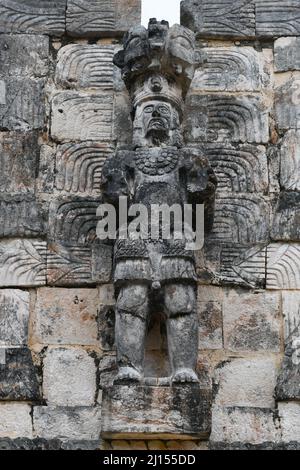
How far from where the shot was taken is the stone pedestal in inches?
365

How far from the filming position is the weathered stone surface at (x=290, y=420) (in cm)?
959

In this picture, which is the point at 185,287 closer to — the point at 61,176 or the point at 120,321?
the point at 120,321

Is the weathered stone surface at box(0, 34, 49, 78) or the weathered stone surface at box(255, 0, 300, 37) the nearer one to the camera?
the weathered stone surface at box(0, 34, 49, 78)

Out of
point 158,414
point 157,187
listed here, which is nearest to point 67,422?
point 158,414

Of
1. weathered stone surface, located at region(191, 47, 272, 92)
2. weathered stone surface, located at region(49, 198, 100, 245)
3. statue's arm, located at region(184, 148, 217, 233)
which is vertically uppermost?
weathered stone surface, located at region(191, 47, 272, 92)

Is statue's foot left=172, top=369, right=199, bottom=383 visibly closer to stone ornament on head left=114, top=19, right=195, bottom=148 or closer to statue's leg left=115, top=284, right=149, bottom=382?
statue's leg left=115, top=284, right=149, bottom=382

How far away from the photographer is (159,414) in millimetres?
9289

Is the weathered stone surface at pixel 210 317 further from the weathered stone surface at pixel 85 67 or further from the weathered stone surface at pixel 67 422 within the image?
the weathered stone surface at pixel 85 67

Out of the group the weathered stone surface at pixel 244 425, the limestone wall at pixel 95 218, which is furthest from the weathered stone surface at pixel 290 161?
the weathered stone surface at pixel 244 425

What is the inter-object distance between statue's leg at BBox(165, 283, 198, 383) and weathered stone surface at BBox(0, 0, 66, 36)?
252 cm

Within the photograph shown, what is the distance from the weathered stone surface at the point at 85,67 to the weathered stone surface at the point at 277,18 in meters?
1.14

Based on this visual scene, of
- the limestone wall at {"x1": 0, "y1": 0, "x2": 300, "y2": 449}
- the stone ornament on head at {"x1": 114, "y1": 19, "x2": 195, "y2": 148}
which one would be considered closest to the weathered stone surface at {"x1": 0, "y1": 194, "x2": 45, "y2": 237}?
the limestone wall at {"x1": 0, "y1": 0, "x2": 300, "y2": 449}

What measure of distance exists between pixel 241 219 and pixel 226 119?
2.68ft

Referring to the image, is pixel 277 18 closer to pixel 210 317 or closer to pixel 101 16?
pixel 101 16
